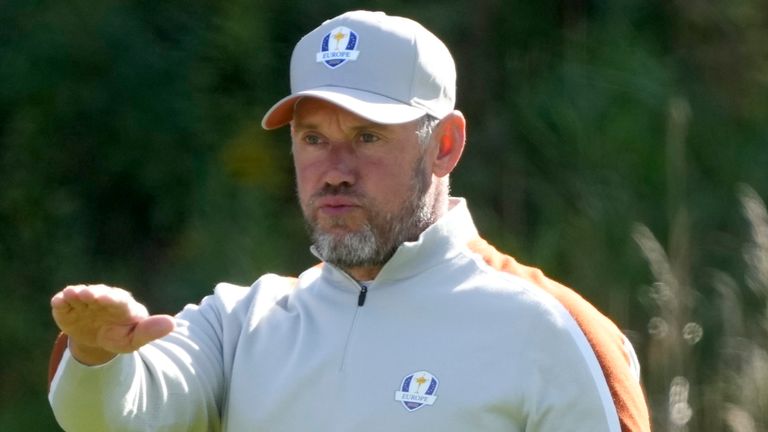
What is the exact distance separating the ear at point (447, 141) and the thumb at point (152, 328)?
0.68 m

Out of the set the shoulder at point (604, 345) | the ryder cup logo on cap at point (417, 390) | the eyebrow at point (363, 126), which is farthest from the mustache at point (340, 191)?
the ryder cup logo on cap at point (417, 390)

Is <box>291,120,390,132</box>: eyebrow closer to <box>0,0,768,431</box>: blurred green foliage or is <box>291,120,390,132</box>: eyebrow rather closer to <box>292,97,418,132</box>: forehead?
<box>292,97,418,132</box>: forehead

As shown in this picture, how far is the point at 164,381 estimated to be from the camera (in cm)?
264

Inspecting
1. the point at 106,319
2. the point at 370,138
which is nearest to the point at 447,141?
the point at 370,138

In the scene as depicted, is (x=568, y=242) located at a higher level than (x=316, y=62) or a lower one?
lower

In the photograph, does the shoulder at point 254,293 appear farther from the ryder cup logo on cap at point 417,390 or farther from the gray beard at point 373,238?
the ryder cup logo on cap at point 417,390

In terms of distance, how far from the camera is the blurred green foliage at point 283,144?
16.5 ft

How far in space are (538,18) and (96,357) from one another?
3.27 meters

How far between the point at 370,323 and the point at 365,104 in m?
0.38

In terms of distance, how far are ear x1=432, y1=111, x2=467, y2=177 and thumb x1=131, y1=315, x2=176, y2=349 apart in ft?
2.24

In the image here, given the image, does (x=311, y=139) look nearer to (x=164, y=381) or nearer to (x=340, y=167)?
(x=340, y=167)

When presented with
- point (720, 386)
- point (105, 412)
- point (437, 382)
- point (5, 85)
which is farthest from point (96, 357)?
point (5, 85)

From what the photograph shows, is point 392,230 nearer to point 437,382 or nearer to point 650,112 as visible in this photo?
point 437,382

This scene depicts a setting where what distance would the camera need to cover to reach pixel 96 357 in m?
2.47
